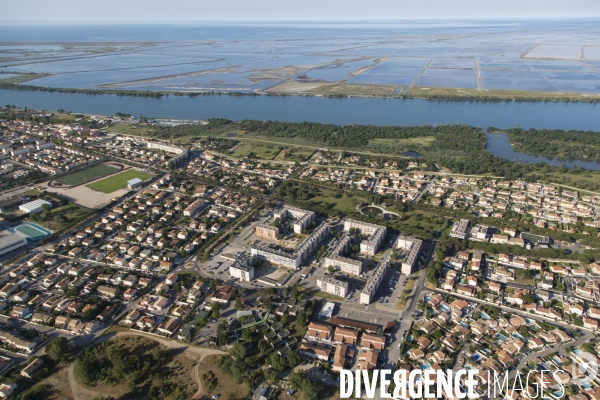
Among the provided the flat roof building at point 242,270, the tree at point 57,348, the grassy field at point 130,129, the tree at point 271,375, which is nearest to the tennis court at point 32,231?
the tree at point 57,348

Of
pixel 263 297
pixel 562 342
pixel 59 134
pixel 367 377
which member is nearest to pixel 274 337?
pixel 263 297

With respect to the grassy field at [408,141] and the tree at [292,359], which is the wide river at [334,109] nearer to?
the grassy field at [408,141]

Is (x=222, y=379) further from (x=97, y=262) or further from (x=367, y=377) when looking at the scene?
(x=97, y=262)

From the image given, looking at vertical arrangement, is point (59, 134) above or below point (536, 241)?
above

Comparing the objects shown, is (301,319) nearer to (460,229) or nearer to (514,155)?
(460,229)

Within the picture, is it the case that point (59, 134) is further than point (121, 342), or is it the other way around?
point (59, 134)

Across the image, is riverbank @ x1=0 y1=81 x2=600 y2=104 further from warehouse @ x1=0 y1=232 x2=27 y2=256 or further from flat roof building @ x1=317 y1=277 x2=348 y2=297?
flat roof building @ x1=317 y1=277 x2=348 y2=297
